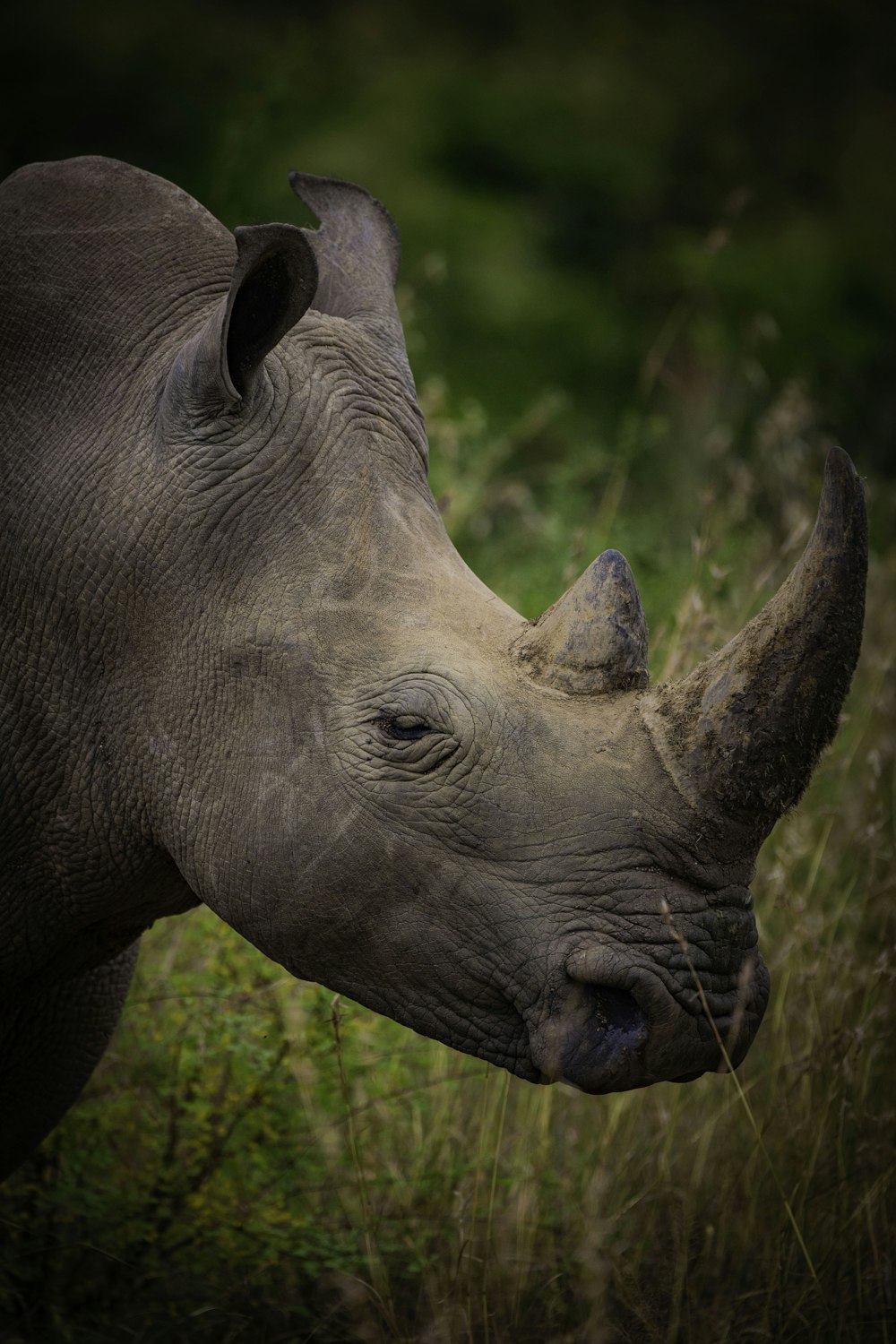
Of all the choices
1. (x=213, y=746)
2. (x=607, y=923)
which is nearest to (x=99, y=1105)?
(x=213, y=746)

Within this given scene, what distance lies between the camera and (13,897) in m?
3.12

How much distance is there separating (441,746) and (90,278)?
1.30 metres

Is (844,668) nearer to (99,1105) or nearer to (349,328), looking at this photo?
(349,328)

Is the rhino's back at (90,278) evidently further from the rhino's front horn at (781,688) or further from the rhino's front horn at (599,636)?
the rhino's front horn at (781,688)

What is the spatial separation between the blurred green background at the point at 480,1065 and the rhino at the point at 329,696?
2.03 feet

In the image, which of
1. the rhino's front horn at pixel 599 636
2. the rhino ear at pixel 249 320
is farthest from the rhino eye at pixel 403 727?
the rhino ear at pixel 249 320

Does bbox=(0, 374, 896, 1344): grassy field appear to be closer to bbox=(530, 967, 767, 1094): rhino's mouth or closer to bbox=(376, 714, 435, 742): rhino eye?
bbox=(530, 967, 767, 1094): rhino's mouth

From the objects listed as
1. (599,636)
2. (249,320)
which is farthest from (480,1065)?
(249,320)

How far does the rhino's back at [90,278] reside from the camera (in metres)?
3.06

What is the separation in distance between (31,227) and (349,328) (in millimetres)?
730

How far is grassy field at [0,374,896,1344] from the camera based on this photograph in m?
3.91

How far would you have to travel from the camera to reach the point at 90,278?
122 inches

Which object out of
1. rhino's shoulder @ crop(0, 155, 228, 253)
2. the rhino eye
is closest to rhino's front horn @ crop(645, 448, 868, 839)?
the rhino eye

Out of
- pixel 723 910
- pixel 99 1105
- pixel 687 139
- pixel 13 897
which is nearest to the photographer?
pixel 723 910
